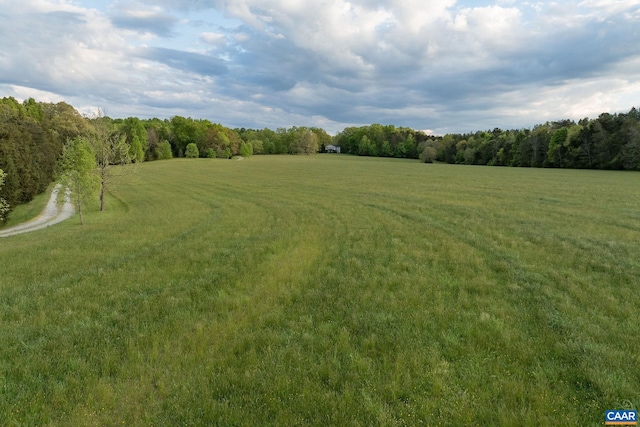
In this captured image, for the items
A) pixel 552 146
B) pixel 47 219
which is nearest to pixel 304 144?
pixel 552 146

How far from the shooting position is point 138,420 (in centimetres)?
392

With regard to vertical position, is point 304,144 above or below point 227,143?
above

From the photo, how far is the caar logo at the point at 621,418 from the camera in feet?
12.1

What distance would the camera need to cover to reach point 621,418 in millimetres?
3752

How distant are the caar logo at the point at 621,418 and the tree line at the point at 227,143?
2585 centimetres

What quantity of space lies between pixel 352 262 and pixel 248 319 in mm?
4048

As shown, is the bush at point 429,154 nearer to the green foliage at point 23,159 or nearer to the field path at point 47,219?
the green foliage at point 23,159

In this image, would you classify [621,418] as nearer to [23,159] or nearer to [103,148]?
[103,148]

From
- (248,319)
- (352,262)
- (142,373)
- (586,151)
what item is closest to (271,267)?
(352,262)

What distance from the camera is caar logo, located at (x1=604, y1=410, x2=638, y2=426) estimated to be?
370 cm

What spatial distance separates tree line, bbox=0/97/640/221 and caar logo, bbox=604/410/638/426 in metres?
25.8

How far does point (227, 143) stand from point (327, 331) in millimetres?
105866

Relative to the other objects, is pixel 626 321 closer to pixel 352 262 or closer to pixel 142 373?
pixel 352 262

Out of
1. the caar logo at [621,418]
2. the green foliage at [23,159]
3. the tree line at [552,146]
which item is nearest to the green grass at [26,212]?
the green foliage at [23,159]
